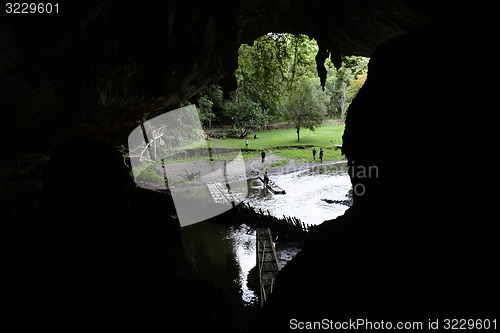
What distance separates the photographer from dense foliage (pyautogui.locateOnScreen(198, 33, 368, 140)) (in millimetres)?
14320

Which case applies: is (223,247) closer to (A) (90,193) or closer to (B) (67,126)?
(B) (67,126)

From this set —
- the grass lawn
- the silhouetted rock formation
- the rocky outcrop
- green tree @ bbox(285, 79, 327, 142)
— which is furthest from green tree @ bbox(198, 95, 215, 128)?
the silhouetted rock formation

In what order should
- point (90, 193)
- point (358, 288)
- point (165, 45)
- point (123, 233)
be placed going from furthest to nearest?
point (165, 45) < point (123, 233) < point (90, 193) < point (358, 288)

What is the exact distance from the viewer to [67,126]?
10102mm

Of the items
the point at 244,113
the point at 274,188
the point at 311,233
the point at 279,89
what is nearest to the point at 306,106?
the point at 244,113

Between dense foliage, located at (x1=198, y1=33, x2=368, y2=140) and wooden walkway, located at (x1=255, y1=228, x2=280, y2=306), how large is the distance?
6904 millimetres

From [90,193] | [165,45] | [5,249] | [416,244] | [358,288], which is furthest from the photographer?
[165,45]

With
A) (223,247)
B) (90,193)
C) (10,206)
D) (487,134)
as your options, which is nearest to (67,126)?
(10,206)

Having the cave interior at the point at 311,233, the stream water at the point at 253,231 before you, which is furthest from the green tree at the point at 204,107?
the cave interior at the point at 311,233

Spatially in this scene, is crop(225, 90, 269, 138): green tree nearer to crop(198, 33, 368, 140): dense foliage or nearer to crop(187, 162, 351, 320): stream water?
crop(198, 33, 368, 140): dense foliage

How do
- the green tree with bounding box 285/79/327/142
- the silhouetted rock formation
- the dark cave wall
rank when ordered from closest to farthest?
the dark cave wall
the silhouetted rock formation
the green tree with bounding box 285/79/327/142

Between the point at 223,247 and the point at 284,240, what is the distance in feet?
10.8

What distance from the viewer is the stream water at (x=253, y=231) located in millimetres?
13156

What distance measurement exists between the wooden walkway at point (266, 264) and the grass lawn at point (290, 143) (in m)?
20.2
